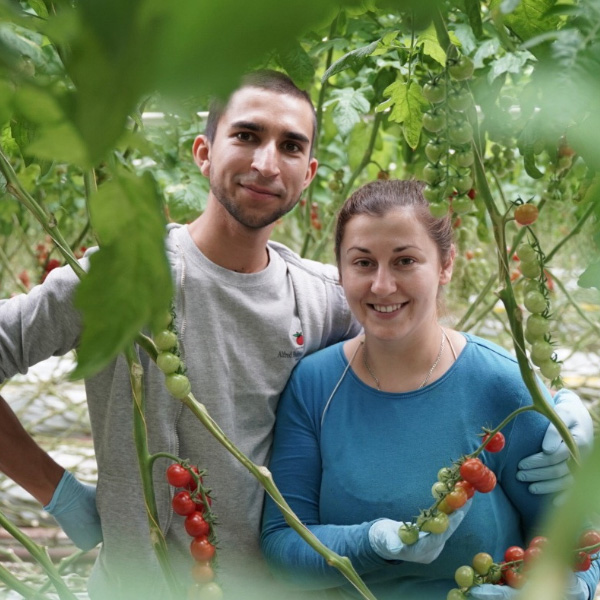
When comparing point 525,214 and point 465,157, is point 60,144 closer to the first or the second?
point 465,157

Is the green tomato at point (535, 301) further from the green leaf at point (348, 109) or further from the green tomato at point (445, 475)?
the green leaf at point (348, 109)

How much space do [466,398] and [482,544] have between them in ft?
0.68

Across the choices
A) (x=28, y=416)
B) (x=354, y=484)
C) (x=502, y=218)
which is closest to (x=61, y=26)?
(x=502, y=218)

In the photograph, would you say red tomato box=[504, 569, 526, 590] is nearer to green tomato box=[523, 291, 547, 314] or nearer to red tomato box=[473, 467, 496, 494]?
red tomato box=[473, 467, 496, 494]

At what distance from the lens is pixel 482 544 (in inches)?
45.1

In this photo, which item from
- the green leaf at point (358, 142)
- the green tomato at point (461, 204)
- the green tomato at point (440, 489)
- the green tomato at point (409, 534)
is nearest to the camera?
the green tomato at point (461, 204)

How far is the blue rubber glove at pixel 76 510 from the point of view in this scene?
126 cm

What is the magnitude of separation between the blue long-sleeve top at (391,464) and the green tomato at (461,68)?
73 centimetres

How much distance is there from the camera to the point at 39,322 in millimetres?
1134

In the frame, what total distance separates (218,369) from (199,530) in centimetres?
44

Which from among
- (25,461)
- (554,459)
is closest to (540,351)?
(554,459)

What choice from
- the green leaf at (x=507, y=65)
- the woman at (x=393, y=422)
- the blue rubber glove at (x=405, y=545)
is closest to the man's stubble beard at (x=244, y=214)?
the woman at (x=393, y=422)

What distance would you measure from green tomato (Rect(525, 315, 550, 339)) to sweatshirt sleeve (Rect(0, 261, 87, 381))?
0.67 metres

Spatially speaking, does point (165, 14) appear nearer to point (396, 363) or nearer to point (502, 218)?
point (502, 218)
